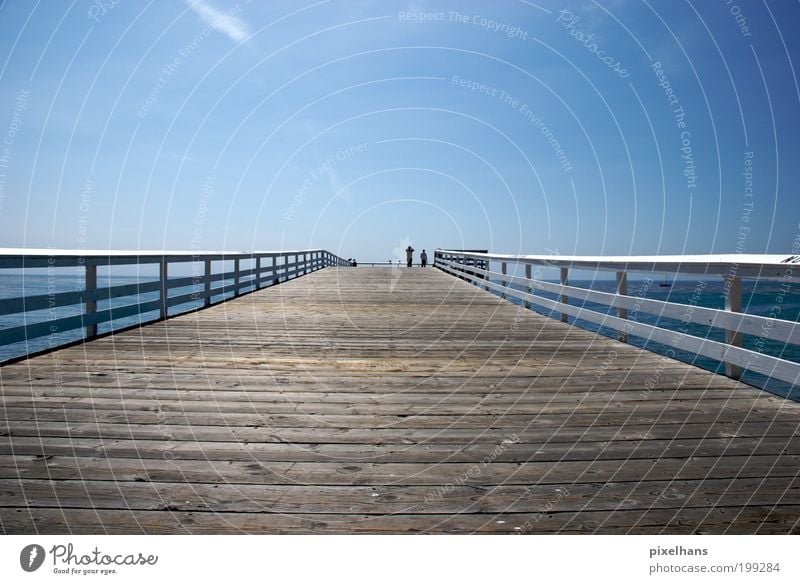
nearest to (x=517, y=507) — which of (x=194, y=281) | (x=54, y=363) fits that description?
(x=54, y=363)

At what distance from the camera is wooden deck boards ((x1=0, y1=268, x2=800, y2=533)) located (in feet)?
7.01

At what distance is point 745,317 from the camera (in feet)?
12.6

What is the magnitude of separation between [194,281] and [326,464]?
25.1 feet

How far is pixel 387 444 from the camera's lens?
116 inches

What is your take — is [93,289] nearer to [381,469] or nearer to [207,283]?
[207,283]

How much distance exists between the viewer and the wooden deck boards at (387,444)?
84.1 inches

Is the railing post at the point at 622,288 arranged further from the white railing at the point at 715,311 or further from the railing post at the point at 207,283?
the railing post at the point at 207,283

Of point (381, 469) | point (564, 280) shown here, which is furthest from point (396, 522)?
point (564, 280)

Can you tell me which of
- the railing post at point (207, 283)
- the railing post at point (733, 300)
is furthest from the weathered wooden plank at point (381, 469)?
the railing post at point (207, 283)

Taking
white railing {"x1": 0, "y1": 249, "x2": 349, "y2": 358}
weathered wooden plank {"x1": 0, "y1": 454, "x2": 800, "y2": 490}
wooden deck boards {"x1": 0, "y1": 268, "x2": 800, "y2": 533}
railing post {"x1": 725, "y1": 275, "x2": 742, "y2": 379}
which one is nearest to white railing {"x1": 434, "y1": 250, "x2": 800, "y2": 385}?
railing post {"x1": 725, "y1": 275, "x2": 742, "y2": 379}

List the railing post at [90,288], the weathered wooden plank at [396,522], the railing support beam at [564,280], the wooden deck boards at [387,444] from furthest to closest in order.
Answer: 1. the railing support beam at [564,280]
2. the railing post at [90,288]
3. the wooden deck boards at [387,444]
4. the weathered wooden plank at [396,522]

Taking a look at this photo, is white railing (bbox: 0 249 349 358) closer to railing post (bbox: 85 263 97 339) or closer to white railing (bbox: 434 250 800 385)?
railing post (bbox: 85 263 97 339)
